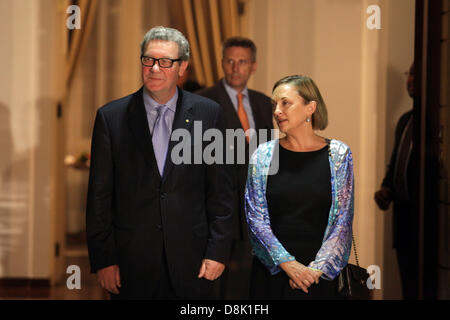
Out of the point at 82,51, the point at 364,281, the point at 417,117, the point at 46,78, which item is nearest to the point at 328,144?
the point at 364,281

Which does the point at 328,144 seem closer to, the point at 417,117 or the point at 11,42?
the point at 417,117

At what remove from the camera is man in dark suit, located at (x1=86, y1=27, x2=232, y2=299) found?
8.91 ft

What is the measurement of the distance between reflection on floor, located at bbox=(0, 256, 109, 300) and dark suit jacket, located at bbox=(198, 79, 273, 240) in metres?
0.83

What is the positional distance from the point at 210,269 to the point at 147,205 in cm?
41

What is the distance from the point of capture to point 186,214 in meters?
2.73

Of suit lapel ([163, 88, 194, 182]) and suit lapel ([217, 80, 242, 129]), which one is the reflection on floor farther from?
suit lapel ([217, 80, 242, 129])

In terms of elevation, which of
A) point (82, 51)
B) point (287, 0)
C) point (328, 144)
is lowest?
point (328, 144)

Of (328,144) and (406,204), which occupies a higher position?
(328,144)

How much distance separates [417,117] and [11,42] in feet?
8.68

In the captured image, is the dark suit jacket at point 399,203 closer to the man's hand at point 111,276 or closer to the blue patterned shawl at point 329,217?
the blue patterned shawl at point 329,217

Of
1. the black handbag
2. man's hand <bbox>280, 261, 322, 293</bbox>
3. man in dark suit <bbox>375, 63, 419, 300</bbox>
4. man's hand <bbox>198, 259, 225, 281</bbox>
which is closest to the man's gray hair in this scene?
man's hand <bbox>198, 259, 225, 281</bbox>

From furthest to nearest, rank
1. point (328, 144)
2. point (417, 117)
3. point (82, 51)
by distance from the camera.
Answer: point (82, 51) < point (417, 117) < point (328, 144)

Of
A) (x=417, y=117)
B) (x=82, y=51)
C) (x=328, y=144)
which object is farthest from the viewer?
(x=82, y=51)

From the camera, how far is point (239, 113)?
3.26 metres
